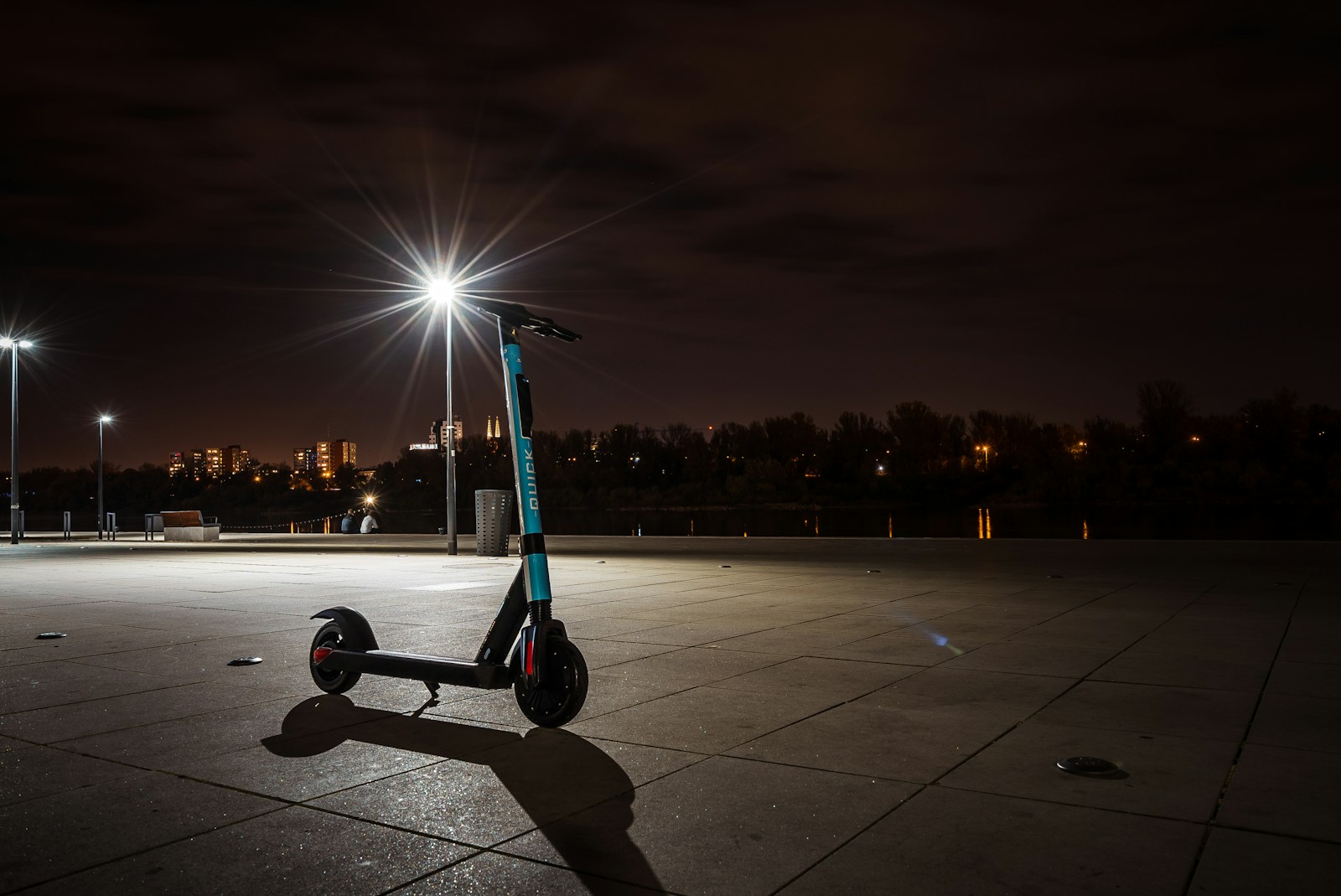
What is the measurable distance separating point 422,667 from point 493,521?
50.1 ft

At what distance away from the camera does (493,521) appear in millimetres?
20703

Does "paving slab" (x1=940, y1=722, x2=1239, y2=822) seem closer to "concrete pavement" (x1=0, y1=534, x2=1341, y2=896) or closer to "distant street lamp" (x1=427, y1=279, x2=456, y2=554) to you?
"concrete pavement" (x1=0, y1=534, x2=1341, y2=896)

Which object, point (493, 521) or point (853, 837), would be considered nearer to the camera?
point (853, 837)

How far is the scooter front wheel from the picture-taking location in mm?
5176

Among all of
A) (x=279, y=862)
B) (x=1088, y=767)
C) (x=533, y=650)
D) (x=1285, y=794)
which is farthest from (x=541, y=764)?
(x=1285, y=794)

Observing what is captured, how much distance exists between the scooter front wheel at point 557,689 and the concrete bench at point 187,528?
31795 millimetres

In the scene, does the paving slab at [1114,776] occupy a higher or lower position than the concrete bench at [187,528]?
lower

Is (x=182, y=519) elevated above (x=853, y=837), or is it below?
above

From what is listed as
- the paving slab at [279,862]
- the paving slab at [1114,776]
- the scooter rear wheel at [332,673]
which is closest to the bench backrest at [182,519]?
the scooter rear wheel at [332,673]

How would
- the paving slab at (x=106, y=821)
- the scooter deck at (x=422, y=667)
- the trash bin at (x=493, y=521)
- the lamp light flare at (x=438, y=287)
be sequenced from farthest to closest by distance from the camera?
the lamp light flare at (x=438, y=287) → the trash bin at (x=493, y=521) → the scooter deck at (x=422, y=667) → the paving slab at (x=106, y=821)

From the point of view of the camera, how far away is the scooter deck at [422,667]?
5.30 metres

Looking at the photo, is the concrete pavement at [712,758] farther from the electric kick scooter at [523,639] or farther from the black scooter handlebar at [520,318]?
the black scooter handlebar at [520,318]

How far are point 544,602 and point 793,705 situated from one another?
1709 millimetres

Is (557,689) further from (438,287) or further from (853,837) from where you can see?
(438,287)
